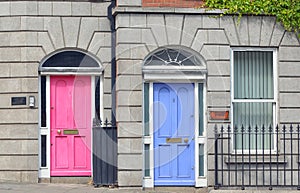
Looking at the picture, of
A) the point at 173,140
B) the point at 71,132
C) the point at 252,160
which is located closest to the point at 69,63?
the point at 71,132

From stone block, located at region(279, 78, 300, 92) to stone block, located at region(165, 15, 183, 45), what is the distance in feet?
8.24

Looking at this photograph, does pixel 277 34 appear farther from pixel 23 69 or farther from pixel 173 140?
pixel 23 69

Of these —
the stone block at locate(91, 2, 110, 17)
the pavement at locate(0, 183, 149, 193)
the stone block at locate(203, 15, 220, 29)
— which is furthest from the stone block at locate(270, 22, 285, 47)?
the pavement at locate(0, 183, 149, 193)

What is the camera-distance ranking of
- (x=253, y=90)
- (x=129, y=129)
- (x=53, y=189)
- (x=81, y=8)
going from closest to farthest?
(x=53, y=189)
(x=129, y=129)
(x=253, y=90)
(x=81, y=8)

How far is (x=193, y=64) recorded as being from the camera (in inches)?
578

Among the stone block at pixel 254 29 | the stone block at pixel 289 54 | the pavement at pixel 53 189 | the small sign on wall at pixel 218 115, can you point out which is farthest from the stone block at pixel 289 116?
the pavement at pixel 53 189

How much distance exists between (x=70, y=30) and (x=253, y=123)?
15.6 ft

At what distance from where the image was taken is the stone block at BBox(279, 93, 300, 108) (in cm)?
1465

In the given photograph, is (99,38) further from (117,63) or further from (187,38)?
(187,38)

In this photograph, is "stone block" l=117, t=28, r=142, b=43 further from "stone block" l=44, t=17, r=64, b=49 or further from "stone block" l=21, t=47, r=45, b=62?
"stone block" l=21, t=47, r=45, b=62

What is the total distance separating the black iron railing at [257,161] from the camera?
46.9 feet

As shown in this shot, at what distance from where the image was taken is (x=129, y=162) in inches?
562

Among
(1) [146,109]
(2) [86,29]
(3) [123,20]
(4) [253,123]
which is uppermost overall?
(3) [123,20]

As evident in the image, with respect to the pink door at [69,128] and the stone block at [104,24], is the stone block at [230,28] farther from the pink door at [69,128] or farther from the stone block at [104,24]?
the pink door at [69,128]
